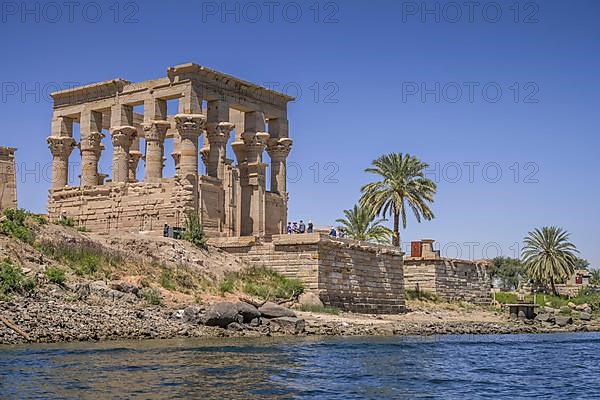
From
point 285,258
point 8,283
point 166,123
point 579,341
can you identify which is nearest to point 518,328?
point 579,341

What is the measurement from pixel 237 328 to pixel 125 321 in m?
3.51

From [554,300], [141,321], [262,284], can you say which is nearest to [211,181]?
[262,284]

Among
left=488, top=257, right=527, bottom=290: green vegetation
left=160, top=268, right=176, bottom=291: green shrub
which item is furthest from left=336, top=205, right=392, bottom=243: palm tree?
left=488, top=257, right=527, bottom=290: green vegetation

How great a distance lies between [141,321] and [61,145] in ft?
69.1

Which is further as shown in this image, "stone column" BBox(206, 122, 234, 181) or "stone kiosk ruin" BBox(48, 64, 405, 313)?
"stone column" BBox(206, 122, 234, 181)

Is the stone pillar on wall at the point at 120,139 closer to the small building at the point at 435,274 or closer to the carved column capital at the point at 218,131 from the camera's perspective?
the carved column capital at the point at 218,131

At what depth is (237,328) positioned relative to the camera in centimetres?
2433

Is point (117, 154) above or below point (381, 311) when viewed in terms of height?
above

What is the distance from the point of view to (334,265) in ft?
113

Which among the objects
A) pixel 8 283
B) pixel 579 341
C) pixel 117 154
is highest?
pixel 117 154

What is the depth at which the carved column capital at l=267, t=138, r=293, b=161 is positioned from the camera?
40.7m

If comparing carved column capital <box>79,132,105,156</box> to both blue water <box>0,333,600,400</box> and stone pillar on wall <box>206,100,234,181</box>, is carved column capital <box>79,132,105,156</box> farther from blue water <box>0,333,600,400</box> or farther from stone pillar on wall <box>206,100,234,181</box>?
blue water <box>0,333,600,400</box>

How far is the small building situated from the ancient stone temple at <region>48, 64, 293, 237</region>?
9834 millimetres

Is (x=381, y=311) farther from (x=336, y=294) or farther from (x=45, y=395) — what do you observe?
(x=45, y=395)
